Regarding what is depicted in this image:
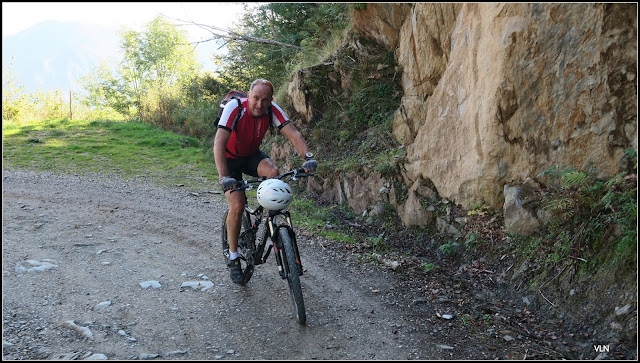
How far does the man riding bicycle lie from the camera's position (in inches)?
184

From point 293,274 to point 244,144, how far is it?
1.66 m

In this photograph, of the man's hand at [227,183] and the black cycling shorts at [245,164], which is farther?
the black cycling shorts at [245,164]

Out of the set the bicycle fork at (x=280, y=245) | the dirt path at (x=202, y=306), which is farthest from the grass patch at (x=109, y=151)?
the bicycle fork at (x=280, y=245)

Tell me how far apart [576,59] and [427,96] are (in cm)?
322

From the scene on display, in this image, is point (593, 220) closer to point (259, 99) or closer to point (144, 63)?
point (259, 99)

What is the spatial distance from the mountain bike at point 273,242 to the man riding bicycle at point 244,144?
129 millimetres

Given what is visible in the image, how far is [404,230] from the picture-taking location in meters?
7.07

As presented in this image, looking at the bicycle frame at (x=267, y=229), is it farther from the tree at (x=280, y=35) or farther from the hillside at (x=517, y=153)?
the tree at (x=280, y=35)

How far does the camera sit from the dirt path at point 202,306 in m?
3.72

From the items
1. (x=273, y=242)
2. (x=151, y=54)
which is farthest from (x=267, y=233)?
(x=151, y=54)

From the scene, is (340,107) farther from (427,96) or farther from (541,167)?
(541,167)

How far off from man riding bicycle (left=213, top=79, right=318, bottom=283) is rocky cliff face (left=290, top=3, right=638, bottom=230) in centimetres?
269

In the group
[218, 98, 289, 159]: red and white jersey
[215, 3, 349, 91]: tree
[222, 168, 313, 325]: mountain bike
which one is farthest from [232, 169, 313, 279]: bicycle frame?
[215, 3, 349, 91]: tree

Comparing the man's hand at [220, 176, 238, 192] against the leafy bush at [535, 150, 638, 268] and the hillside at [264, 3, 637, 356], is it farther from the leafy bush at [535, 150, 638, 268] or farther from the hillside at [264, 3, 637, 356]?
the leafy bush at [535, 150, 638, 268]
